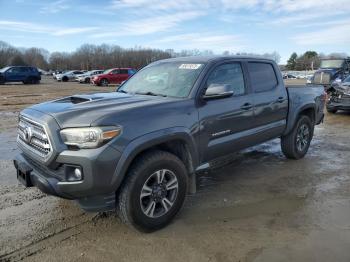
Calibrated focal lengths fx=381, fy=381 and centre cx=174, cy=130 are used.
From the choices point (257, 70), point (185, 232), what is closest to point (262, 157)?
point (257, 70)

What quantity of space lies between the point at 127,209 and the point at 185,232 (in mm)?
729

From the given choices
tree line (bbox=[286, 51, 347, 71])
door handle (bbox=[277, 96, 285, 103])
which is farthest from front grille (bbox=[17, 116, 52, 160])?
tree line (bbox=[286, 51, 347, 71])

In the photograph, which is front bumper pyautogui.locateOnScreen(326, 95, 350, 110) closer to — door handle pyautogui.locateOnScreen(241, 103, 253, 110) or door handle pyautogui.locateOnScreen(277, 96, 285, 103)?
door handle pyautogui.locateOnScreen(277, 96, 285, 103)

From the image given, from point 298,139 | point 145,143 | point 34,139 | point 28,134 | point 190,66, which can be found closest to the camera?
point 145,143

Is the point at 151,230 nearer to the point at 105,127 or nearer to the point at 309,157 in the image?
the point at 105,127

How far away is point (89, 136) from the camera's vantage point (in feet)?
11.7

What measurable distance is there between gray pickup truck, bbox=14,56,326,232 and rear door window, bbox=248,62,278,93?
38 mm

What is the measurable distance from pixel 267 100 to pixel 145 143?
8.83 ft

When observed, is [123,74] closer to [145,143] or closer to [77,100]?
[77,100]

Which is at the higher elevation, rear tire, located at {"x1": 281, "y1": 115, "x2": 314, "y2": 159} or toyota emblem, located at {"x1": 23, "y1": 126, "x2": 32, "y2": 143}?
toyota emblem, located at {"x1": 23, "y1": 126, "x2": 32, "y2": 143}

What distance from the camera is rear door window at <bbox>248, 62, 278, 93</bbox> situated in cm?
570

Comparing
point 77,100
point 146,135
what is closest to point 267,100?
point 146,135

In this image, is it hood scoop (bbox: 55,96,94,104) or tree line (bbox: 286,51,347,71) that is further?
tree line (bbox: 286,51,347,71)

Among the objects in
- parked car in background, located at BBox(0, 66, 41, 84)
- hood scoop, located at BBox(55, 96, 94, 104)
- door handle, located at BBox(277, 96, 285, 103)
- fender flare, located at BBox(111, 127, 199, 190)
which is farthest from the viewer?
parked car in background, located at BBox(0, 66, 41, 84)
